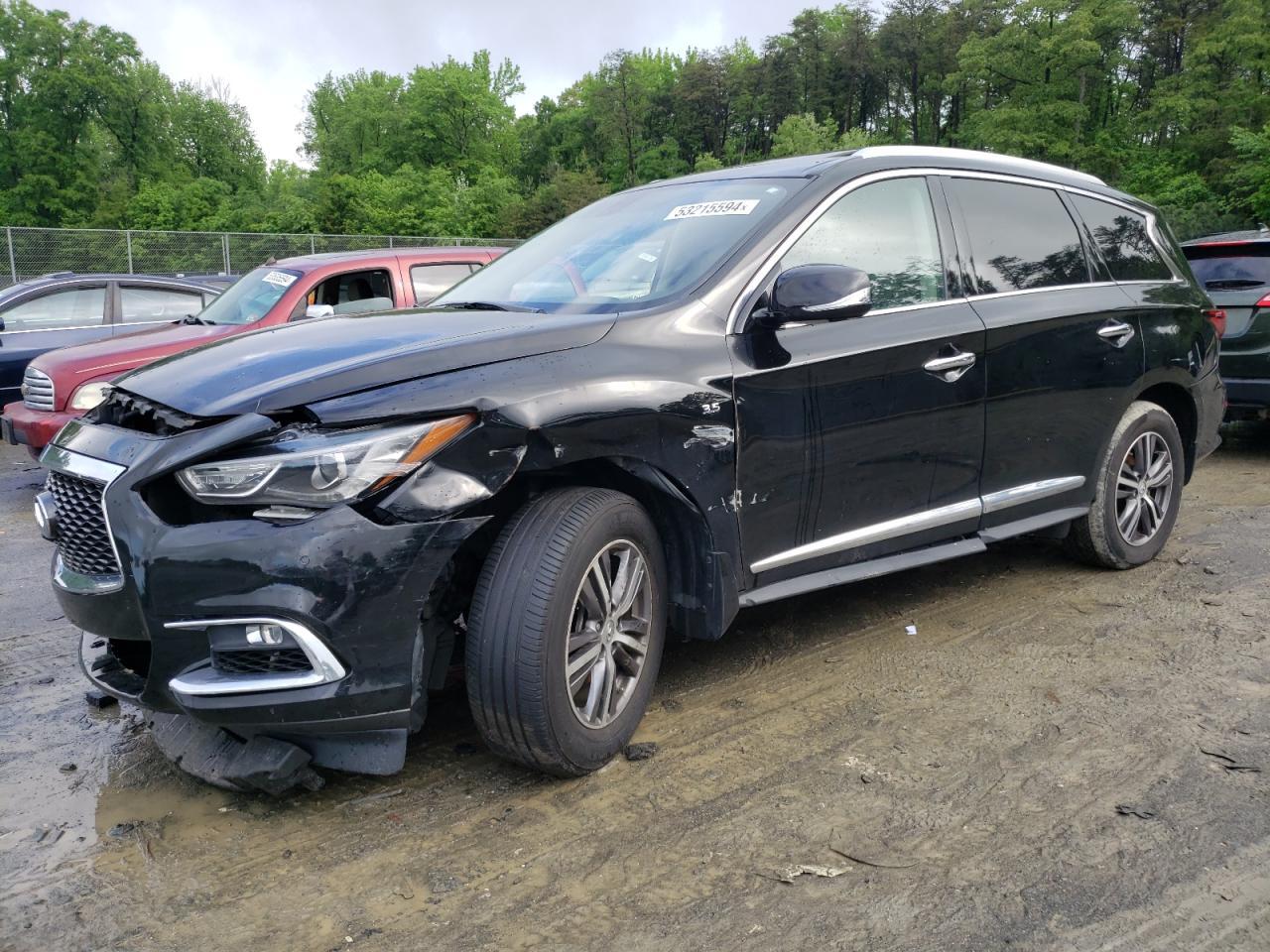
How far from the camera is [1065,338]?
4.32m

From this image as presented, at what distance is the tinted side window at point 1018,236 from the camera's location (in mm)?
4137

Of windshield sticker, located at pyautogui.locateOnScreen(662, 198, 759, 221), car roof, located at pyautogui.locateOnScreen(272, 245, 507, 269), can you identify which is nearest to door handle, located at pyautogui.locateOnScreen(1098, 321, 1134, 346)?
windshield sticker, located at pyautogui.locateOnScreen(662, 198, 759, 221)

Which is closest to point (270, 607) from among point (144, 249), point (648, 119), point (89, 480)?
point (89, 480)

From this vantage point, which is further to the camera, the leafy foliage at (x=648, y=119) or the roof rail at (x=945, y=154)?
the leafy foliage at (x=648, y=119)

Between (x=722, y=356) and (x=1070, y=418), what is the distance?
1.99 metres

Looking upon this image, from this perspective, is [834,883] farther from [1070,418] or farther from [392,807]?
[1070,418]

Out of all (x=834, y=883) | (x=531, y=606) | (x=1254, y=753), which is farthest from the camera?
(x=1254, y=753)

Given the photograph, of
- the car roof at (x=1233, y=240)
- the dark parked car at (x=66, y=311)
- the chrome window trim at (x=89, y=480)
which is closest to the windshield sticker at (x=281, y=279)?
the dark parked car at (x=66, y=311)

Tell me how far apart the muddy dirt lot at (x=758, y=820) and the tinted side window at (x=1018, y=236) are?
58.2 inches

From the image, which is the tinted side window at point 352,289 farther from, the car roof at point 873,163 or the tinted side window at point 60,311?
the car roof at point 873,163

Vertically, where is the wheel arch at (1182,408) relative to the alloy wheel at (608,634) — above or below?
above

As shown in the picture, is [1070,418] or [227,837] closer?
[227,837]

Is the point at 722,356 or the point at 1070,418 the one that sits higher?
the point at 722,356

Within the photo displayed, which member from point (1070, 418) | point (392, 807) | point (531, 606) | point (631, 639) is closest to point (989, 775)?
point (631, 639)
